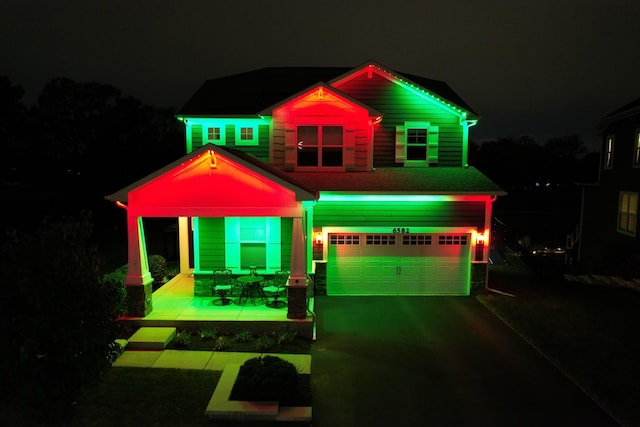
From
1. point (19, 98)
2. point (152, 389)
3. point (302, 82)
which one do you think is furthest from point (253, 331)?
point (19, 98)

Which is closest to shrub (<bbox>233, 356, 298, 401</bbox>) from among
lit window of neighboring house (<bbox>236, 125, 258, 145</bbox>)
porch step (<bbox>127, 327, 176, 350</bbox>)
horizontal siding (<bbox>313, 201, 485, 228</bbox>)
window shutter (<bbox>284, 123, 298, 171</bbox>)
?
porch step (<bbox>127, 327, 176, 350</bbox>)

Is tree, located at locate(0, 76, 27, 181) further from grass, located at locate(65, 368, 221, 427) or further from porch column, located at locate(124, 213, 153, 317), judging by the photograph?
grass, located at locate(65, 368, 221, 427)

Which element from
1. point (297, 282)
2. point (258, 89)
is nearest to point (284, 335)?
point (297, 282)

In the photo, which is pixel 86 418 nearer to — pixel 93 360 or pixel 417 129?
pixel 93 360

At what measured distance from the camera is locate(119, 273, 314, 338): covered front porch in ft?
37.2

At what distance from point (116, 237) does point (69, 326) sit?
24.3m

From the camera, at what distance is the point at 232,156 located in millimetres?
11062

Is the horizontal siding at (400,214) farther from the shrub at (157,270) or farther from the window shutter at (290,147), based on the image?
the shrub at (157,270)

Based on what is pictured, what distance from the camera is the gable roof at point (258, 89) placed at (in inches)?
622

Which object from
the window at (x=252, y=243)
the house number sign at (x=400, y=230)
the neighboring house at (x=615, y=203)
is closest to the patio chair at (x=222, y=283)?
the window at (x=252, y=243)

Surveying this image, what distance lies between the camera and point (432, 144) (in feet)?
52.3

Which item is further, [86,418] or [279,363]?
[279,363]

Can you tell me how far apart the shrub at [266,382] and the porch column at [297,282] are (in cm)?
363

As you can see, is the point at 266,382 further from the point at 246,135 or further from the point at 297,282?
the point at 246,135
